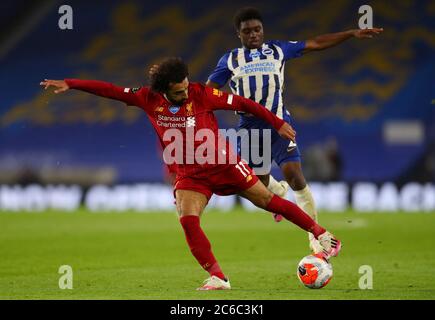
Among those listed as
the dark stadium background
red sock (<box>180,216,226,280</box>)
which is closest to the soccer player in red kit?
red sock (<box>180,216,226,280</box>)

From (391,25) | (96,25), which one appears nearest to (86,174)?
(96,25)

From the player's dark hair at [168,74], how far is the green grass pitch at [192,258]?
1.71 meters

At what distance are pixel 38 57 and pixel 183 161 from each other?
19391 millimetres

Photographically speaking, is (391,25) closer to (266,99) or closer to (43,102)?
(43,102)

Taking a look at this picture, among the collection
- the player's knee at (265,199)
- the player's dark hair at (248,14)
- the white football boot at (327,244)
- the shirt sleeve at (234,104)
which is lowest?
the white football boot at (327,244)

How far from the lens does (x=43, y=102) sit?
25.9 m

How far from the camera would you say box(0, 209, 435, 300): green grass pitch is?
24.9 ft

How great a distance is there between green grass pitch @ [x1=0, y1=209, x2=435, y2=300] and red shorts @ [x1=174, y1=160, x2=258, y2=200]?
87 cm

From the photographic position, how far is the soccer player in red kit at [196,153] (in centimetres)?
757

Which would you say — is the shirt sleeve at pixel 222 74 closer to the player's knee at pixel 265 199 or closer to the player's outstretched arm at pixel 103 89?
the player's outstretched arm at pixel 103 89

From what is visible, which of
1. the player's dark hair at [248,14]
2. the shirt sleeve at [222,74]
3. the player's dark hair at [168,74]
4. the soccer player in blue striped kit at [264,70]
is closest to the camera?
the player's dark hair at [168,74]

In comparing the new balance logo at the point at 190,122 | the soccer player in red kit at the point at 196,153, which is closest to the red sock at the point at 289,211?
the soccer player in red kit at the point at 196,153

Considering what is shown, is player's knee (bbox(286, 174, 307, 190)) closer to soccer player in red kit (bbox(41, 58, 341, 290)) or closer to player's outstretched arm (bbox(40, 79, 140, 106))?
soccer player in red kit (bbox(41, 58, 341, 290))
